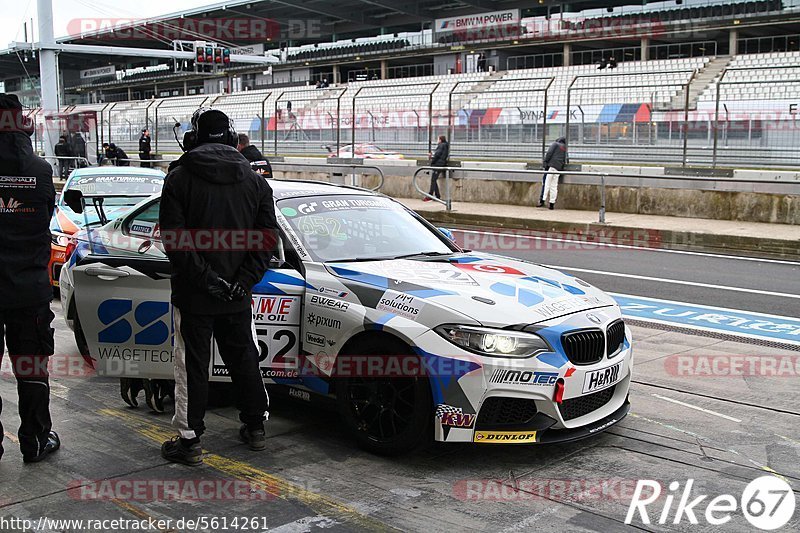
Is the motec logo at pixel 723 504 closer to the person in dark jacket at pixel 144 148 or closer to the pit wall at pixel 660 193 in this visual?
the pit wall at pixel 660 193

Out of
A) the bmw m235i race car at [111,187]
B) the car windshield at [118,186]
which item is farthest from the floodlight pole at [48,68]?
the car windshield at [118,186]

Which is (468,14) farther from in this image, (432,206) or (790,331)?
(790,331)

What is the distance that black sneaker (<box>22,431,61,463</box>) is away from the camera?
4801 mm

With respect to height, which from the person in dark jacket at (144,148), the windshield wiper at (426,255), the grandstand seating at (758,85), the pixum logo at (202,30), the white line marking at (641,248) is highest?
the pixum logo at (202,30)

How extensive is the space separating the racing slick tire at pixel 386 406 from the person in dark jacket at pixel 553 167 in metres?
15.1

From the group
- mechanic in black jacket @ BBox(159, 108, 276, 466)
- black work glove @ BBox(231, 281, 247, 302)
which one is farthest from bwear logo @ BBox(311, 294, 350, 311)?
black work glove @ BBox(231, 281, 247, 302)

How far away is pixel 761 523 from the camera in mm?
4070

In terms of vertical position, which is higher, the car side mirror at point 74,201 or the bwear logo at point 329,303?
the car side mirror at point 74,201

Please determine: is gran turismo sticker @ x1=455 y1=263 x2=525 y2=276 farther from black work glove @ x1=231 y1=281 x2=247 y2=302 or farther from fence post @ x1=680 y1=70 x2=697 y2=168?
fence post @ x1=680 y1=70 x2=697 y2=168

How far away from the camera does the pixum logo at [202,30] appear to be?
61925 mm

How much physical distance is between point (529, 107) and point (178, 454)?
18.8m

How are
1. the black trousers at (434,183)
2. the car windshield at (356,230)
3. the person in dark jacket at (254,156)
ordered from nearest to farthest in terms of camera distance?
1. the car windshield at (356,230)
2. the person in dark jacket at (254,156)
3. the black trousers at (434,183)

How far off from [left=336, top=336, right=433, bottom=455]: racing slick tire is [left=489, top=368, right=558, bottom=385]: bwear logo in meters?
0.38

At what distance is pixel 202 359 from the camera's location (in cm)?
475
